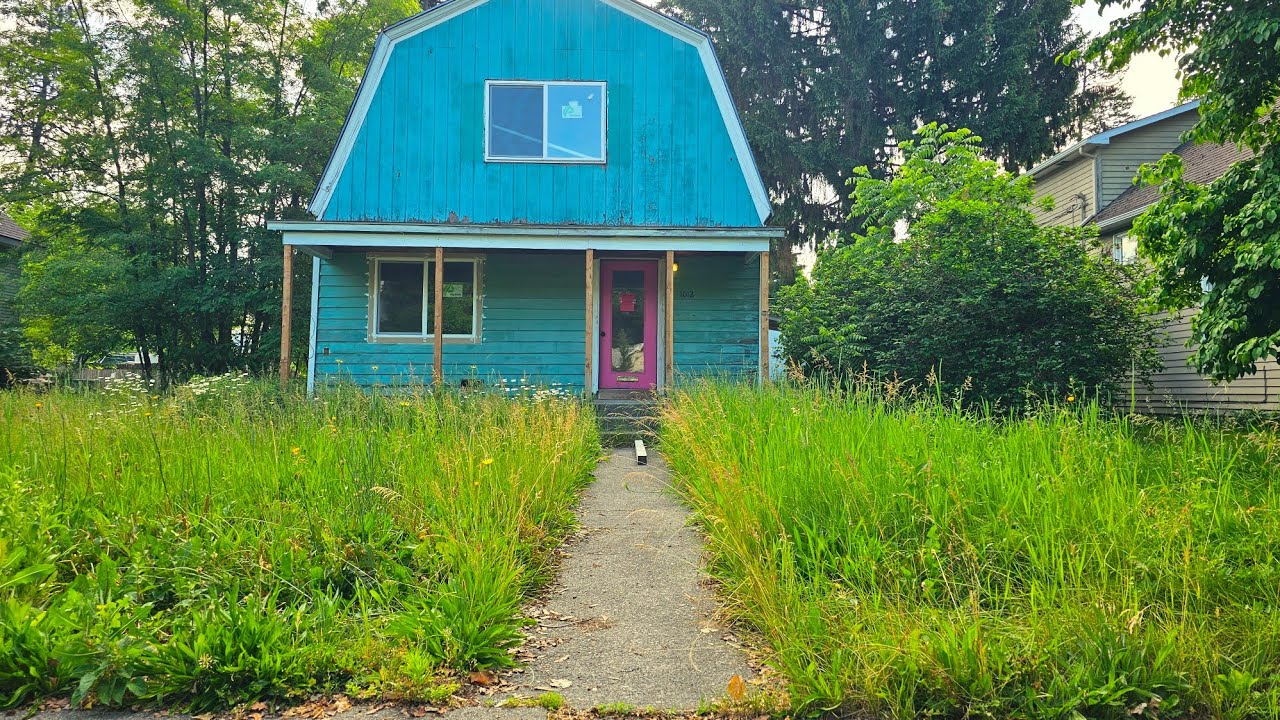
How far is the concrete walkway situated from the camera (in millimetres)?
2959

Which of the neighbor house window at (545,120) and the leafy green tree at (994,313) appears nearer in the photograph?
the leafy green tree at (994,313)

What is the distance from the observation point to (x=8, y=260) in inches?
738

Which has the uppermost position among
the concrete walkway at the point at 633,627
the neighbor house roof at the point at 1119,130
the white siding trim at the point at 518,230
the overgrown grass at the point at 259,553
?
the neighbor house roof at the point at 1119,130

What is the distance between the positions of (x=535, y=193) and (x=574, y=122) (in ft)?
4.36

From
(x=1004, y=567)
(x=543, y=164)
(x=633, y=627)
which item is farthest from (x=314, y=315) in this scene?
(x=1004, y=567)

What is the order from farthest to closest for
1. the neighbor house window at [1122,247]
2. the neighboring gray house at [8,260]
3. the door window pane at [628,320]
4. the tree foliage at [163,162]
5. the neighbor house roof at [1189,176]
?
1. the neighboring gray house at [8,260]
2. the tree foliage at [163,162]
3. the neighbor house window at [1122,247]
4. the neighbor house roof at [1189,176]
5. the door window pane at [628,320]

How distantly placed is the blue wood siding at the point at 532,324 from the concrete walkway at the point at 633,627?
7.58 m

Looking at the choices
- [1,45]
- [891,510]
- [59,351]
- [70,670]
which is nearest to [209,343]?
[59,351]

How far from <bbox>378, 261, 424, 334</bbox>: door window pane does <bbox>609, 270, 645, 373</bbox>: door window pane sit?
3.30m

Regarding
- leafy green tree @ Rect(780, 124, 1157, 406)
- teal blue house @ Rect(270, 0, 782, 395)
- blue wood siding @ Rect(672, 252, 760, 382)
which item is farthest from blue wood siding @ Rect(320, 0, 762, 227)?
leafy green tree @ Rect(780, 124, 1157, 406)

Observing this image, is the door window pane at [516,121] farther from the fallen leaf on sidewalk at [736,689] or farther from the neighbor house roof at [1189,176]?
the fallen leaf on sidewalk at [736,689]

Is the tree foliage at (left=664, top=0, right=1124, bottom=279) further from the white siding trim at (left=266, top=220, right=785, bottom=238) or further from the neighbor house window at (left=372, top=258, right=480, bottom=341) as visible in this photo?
the neighbor house window at (left=372, top=258, right=480, bottom=341)

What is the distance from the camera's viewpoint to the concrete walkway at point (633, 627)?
9.71 ft

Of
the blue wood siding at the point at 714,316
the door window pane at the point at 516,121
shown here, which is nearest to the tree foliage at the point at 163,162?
the door window pane at the point at 516,121
